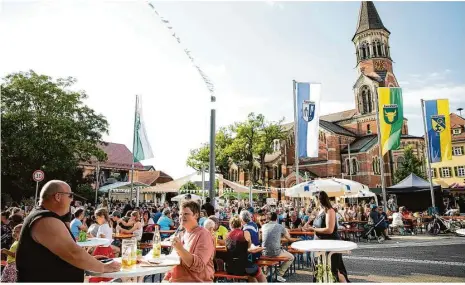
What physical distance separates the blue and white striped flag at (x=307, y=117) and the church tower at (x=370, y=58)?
41.6m

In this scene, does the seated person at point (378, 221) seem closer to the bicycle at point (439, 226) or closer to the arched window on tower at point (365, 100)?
the bicycle at point (439, 226)

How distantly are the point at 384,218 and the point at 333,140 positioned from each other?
32435 mm

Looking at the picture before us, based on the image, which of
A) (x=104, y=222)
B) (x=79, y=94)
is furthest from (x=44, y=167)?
(x=104, y=222)

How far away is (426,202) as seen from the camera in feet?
78.5

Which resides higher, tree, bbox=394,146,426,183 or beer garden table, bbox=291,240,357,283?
tree, bbox=394,146,426,183

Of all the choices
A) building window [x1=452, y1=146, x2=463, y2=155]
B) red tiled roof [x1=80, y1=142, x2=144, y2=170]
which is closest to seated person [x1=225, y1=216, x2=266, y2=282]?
building window [x1=452, y1=146, x2=463, y2=155]

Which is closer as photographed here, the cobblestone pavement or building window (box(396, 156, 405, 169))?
the cobblestone pavement

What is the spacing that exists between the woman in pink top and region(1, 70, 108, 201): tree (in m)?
22.8

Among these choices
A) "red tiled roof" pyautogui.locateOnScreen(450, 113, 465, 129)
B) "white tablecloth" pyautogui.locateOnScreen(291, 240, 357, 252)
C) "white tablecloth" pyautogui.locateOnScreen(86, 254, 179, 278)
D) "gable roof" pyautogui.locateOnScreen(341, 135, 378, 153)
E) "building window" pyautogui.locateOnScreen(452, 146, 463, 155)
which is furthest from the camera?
"red tiled roof" pyautogui.locateOnScreen(450, 113, 465, 129)

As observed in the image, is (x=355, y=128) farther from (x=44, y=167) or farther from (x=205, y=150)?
(x=44, y=167)

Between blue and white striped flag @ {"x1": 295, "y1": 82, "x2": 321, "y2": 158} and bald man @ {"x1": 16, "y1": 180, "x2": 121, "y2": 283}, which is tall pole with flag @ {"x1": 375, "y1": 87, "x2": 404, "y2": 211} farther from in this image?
bald man @ {"x1": 16, "y1": 180, "x2": 121, "y2": 283}

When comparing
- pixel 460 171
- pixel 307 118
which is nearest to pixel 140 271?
pixel 307 118

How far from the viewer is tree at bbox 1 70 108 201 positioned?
22.9 metres

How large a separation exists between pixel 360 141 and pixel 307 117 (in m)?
38.8
